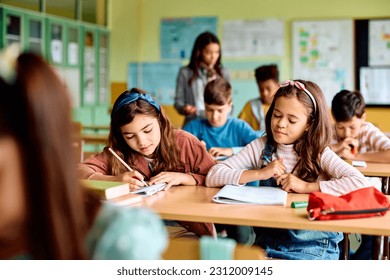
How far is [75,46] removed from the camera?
7.55m

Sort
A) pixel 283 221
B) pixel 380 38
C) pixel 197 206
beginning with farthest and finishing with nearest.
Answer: pixel 380 38 → pixel 197 206 → pixel 283 221

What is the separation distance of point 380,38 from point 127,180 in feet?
17.2

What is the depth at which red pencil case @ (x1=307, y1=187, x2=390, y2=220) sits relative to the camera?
181cm

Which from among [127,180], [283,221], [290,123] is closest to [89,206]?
[283,221]

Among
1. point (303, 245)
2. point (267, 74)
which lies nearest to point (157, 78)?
point (267, 74)

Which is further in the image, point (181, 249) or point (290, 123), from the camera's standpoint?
point (290, 123)

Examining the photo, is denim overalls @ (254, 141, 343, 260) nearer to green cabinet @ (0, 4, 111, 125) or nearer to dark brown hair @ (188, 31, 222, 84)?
dark brown hair @ (188, 31, 222, 84)

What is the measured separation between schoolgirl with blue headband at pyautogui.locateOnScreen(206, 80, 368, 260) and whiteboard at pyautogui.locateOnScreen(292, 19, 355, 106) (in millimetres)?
4700

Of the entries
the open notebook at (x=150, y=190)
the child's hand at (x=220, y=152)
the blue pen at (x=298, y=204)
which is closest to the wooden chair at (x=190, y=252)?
the blue pen at (x=298, y=204)

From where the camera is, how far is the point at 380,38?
688cm

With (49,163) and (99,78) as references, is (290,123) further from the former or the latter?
(99,78)
